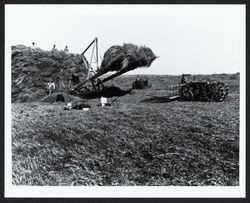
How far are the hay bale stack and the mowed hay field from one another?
1.90 m

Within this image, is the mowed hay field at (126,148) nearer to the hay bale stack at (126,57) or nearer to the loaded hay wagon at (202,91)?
the loaded hay wagon at (202,91)

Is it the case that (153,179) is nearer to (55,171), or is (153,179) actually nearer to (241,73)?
(55,171)

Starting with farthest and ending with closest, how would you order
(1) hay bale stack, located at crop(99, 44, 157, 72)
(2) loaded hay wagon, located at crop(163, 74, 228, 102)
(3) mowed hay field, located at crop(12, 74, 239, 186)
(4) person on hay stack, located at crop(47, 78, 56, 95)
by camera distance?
(4) person on hay stack, located at crop(47, 78, 56, 95)
(2) loaded hay wagon, located at crop(163, 74, 228, 102)
(1) hay bale stack, located at crop(99, 44, 157, 72)
(3) mowed hay field, located at crop(12, 74, 239, 186)

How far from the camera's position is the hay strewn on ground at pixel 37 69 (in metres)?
9.90

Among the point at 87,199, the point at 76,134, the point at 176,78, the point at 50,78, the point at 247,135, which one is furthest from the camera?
the point at 176,78

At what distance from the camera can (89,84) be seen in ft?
38.0

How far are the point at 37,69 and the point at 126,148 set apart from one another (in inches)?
228

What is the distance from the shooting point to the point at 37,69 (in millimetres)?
10914

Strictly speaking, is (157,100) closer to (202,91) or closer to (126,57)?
(202,91)

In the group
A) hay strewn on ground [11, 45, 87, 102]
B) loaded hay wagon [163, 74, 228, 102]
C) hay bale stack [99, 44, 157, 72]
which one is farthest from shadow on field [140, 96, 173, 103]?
hay strewn on ground [11, 45, 87, 102]

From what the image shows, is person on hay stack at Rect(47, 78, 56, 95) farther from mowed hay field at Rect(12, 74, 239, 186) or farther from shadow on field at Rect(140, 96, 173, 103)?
shadow on field at Rect(140, 96, 173, 103)

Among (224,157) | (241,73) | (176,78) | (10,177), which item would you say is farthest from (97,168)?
(176,78)

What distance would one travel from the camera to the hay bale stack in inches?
351

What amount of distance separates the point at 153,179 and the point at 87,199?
4.43 ft
